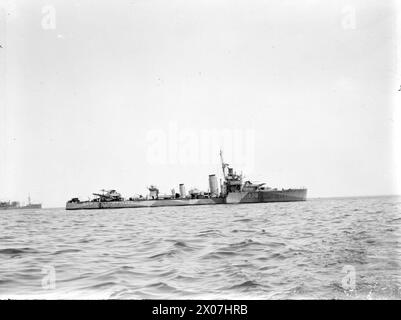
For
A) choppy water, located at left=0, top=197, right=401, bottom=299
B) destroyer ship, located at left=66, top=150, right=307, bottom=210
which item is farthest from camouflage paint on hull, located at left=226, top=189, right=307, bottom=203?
choppy water, located at left=0, top=197, right=401, bottom=299

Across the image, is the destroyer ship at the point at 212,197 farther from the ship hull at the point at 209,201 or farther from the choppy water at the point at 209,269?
the choppy water at the point at 209,269

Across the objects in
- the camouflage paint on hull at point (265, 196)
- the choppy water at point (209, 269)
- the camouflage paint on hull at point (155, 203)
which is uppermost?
the choppy water at point (209, 269)

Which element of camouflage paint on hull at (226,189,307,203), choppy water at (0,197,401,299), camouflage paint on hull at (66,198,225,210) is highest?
choppy water at (0,197,401,299)

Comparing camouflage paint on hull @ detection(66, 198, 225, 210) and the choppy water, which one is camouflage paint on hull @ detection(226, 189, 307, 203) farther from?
the choppy water

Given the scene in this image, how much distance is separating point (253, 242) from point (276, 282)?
516 centimetres

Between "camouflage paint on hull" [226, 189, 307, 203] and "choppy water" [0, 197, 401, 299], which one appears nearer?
"choppy water" [0, 197, 401, 299]

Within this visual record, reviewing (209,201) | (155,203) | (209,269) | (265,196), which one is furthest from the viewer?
(209,201)

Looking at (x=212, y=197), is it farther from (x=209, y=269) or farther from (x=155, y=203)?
(x=209, y=269)

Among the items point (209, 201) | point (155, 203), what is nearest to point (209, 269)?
point (209, 201)

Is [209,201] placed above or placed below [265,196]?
below

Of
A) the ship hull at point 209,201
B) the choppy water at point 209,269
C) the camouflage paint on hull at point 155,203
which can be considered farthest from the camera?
the camouflage paint on hull at point 155,203

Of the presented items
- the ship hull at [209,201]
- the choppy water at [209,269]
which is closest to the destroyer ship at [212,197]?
the ship hull at [209,201]
